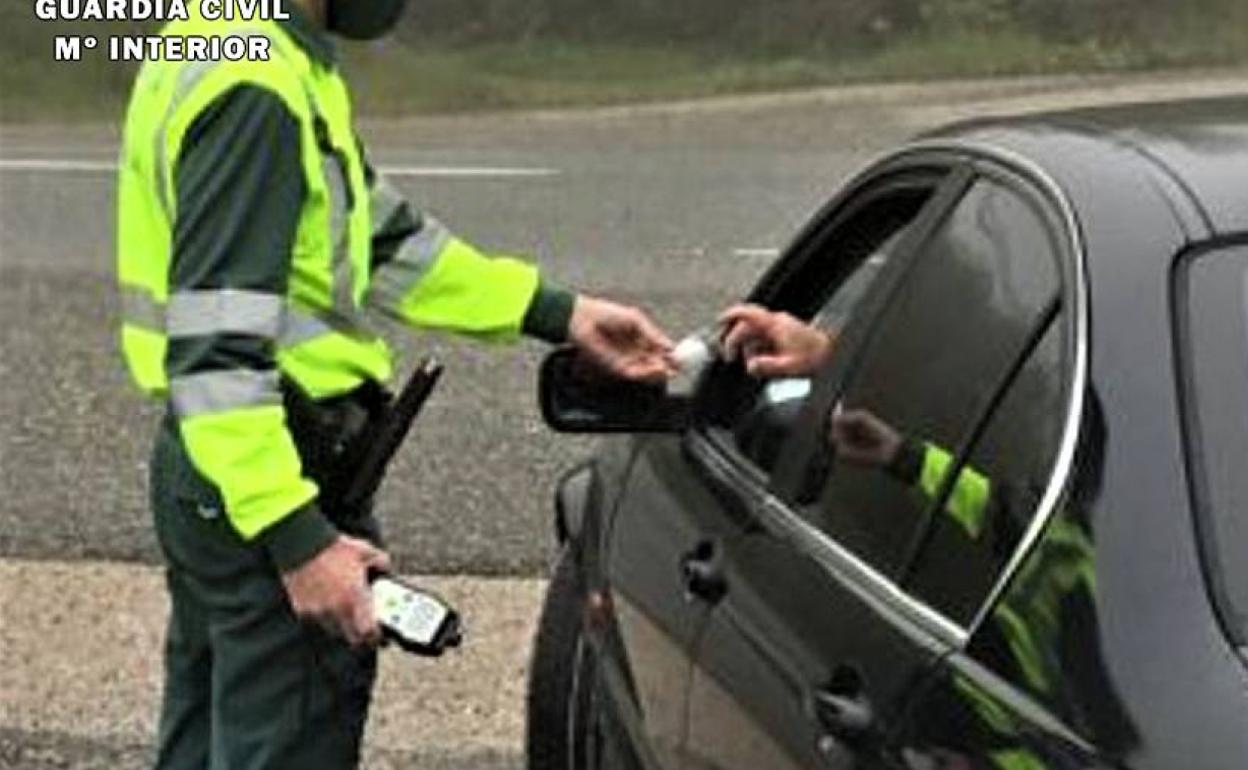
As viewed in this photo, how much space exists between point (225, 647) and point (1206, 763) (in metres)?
1.76

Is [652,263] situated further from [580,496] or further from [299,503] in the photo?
[299,503]

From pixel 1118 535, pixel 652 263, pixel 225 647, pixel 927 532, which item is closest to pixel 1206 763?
pixel 1118 535

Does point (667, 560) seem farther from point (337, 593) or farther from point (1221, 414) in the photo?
point (1221, 414)

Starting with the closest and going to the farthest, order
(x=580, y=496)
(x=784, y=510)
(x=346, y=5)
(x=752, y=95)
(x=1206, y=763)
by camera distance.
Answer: (x=1206, y=763)
(x=784, y=510)
(x=346, y=5)
(x=580, y=496)
(x=752, y=95)

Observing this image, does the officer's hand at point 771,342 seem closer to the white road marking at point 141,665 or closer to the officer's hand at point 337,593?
the officer's hand at point 337,593

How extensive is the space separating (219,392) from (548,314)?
918 mm

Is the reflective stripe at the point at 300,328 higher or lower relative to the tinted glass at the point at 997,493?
lower

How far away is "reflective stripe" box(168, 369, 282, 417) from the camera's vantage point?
3041 millimetres

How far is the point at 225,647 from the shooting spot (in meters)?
3.36

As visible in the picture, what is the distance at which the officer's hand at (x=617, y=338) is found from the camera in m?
3.77

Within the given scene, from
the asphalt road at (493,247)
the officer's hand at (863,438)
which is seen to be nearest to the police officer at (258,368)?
the officer's hand at (863,438)

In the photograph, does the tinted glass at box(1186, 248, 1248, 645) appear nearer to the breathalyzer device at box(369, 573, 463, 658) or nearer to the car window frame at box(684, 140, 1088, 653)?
the car window frame at box(684, 140, 1088, 653)

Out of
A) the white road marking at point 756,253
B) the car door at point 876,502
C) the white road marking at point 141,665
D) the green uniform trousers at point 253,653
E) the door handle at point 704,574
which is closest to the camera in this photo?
the car door at point 876,502

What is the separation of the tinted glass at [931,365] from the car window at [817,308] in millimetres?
223
